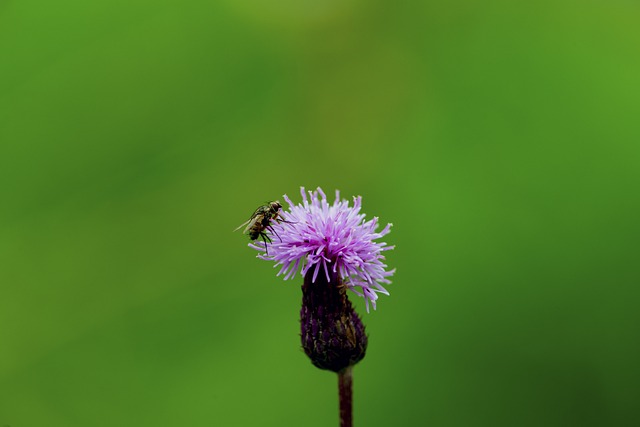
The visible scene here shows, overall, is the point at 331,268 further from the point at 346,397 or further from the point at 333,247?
the point at 346,397

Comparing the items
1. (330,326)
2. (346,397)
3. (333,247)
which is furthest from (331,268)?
(346,397)

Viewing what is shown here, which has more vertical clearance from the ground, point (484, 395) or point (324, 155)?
point (324, 155)

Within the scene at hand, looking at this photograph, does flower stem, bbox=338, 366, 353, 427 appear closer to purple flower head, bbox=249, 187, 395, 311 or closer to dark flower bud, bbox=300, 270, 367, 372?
dark flower bud, bbox=300, 270, 367, 372

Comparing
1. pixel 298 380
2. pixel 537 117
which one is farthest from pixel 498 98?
pixel 298 380

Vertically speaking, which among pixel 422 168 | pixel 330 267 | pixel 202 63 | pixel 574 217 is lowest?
pixel 330 267

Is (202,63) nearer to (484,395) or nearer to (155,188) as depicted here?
(155,188)

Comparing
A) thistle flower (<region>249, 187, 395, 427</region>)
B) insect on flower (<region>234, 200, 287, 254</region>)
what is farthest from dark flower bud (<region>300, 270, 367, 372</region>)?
insect on flower (<region>234, 200, 287, 254</region>)

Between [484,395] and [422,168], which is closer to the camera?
[484,395]
